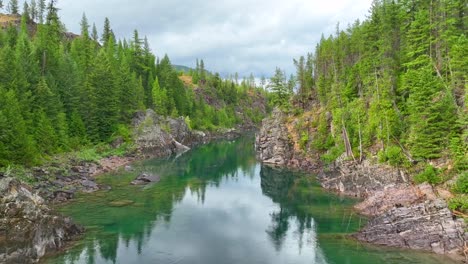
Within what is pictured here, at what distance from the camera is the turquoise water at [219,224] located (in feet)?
123

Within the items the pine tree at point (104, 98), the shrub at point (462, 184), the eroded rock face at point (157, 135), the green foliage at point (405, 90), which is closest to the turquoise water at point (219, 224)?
the shrub at point (462, 184)

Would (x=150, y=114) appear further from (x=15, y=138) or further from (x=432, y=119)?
(x=432, y=119)

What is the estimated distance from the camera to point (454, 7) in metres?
63.1

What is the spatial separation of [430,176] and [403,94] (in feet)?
66.4

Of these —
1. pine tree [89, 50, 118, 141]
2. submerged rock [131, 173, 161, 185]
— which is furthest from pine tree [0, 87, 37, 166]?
pine tree [89, 50, 118, 141]

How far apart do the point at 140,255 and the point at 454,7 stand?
6178 centimetres

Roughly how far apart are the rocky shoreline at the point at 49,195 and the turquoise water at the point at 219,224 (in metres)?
2.02

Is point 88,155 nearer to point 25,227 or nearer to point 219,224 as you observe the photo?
point 219,224

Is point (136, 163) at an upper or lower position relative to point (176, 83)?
lower

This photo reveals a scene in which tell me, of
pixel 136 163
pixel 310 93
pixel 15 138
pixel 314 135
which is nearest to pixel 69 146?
pixel 136 163

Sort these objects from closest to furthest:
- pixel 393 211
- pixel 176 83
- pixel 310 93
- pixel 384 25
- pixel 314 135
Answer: pixel 393 211, pixel 384 25, pixel 314 135, pixel 310 93, pixel 176 83

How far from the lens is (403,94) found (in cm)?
6266

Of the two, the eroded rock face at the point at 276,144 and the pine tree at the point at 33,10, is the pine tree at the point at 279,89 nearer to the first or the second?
the eroded rock face at the point at 276,144

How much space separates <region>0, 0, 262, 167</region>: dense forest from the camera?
197 feet
